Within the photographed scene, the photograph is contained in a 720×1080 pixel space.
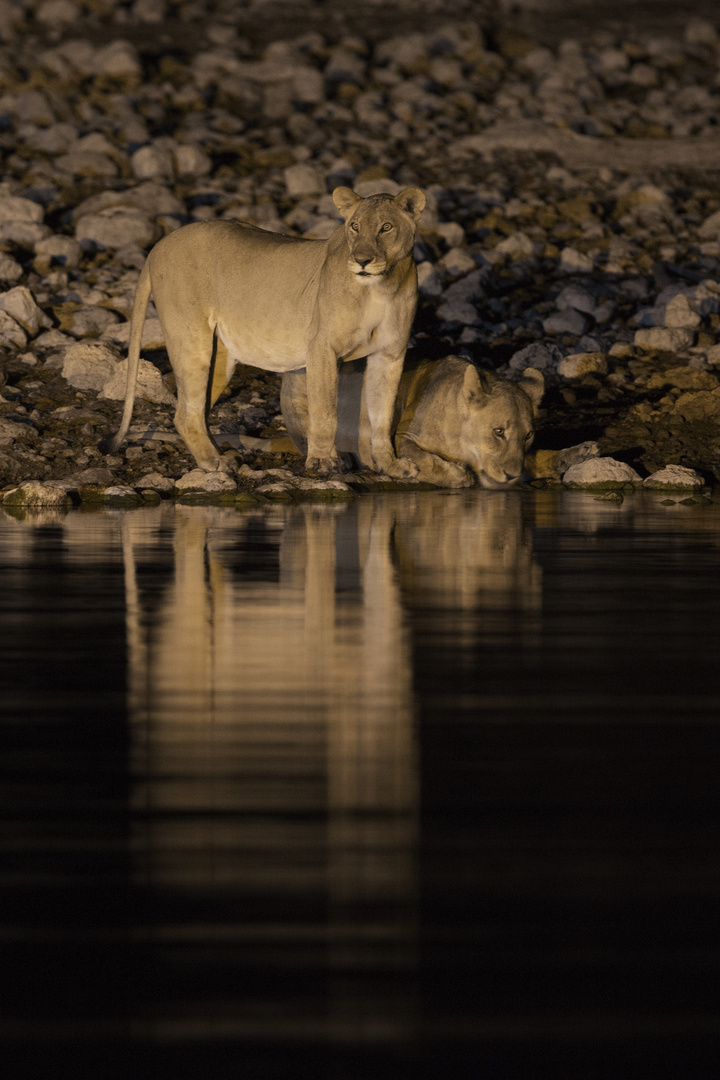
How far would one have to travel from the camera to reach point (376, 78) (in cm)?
2427

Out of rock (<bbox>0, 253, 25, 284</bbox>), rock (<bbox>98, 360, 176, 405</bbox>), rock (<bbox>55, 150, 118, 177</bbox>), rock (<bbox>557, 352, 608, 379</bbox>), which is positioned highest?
rock (<bbox>55, 150, 118, 177</bbox>)

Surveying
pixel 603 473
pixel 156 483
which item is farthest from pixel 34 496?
pixel 603 473

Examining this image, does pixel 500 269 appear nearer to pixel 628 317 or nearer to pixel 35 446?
pixel 628 317

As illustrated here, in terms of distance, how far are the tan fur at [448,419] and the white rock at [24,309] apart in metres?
3.45

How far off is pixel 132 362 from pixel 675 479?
4.00m

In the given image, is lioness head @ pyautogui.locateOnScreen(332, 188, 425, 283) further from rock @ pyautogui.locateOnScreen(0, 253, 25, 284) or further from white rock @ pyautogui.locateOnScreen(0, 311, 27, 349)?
rock @ pyautogui.locateOnScreen(0, 253, 25, 284)

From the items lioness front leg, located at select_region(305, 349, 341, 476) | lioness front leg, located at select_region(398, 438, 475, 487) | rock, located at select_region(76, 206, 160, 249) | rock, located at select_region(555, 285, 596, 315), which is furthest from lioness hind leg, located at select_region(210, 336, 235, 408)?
rock, located at select_region(76, 206, 160, 249)

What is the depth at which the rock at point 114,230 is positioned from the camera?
56.1ft

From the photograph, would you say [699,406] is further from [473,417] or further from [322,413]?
[322,413]

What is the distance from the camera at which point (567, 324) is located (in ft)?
50.9

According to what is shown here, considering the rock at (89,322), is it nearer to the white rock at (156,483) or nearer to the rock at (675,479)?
the white rock at (156,483)

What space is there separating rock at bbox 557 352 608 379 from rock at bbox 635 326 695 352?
2.61ft

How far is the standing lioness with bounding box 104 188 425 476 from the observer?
10.6 m

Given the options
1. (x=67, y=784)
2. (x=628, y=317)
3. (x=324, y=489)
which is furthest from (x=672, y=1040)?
(x=628, y=317)
